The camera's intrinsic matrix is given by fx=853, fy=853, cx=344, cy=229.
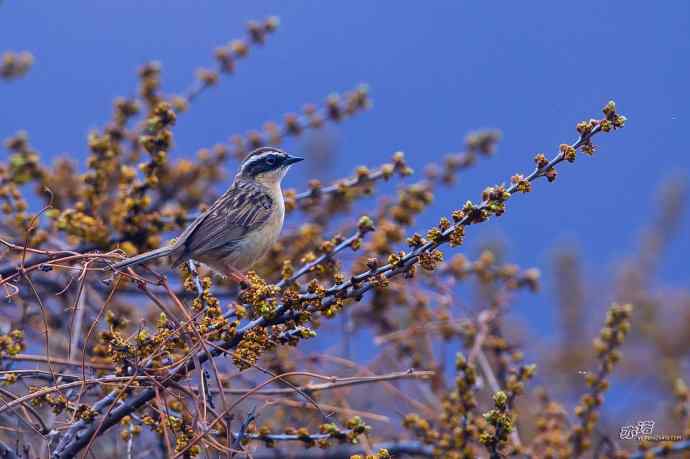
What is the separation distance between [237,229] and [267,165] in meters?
0.92

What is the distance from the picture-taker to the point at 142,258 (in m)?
4.59

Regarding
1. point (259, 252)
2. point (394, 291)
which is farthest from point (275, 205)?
point (394, 291)

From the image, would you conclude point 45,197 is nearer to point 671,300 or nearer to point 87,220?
point 87,220

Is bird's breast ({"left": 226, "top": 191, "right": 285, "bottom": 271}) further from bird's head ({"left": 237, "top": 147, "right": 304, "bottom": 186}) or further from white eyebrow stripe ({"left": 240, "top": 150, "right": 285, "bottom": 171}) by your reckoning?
white eyebrow stripe ({"left": 240, "top": 150, "right": 285, "bottom": 171})

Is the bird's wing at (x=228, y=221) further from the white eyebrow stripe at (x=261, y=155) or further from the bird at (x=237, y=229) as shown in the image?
the white eyebrow stripe at (x=261, y=155)

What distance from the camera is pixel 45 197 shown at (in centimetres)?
670

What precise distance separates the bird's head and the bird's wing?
0.12m

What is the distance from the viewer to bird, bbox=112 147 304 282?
5316mm

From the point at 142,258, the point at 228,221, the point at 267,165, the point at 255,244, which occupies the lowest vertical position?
the point at 142,258

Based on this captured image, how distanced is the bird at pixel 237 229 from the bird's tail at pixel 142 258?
0.8 inches

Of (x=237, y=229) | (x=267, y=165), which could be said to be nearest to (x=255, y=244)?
(x=237, y=229)

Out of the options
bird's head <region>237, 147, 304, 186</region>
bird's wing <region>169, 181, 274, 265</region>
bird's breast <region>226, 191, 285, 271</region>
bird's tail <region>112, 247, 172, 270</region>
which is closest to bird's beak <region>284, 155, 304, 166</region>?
bird's head <region>237, 147, 304, 186</region>

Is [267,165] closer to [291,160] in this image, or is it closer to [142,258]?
[291,160]

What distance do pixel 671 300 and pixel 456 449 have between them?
20.2ft
